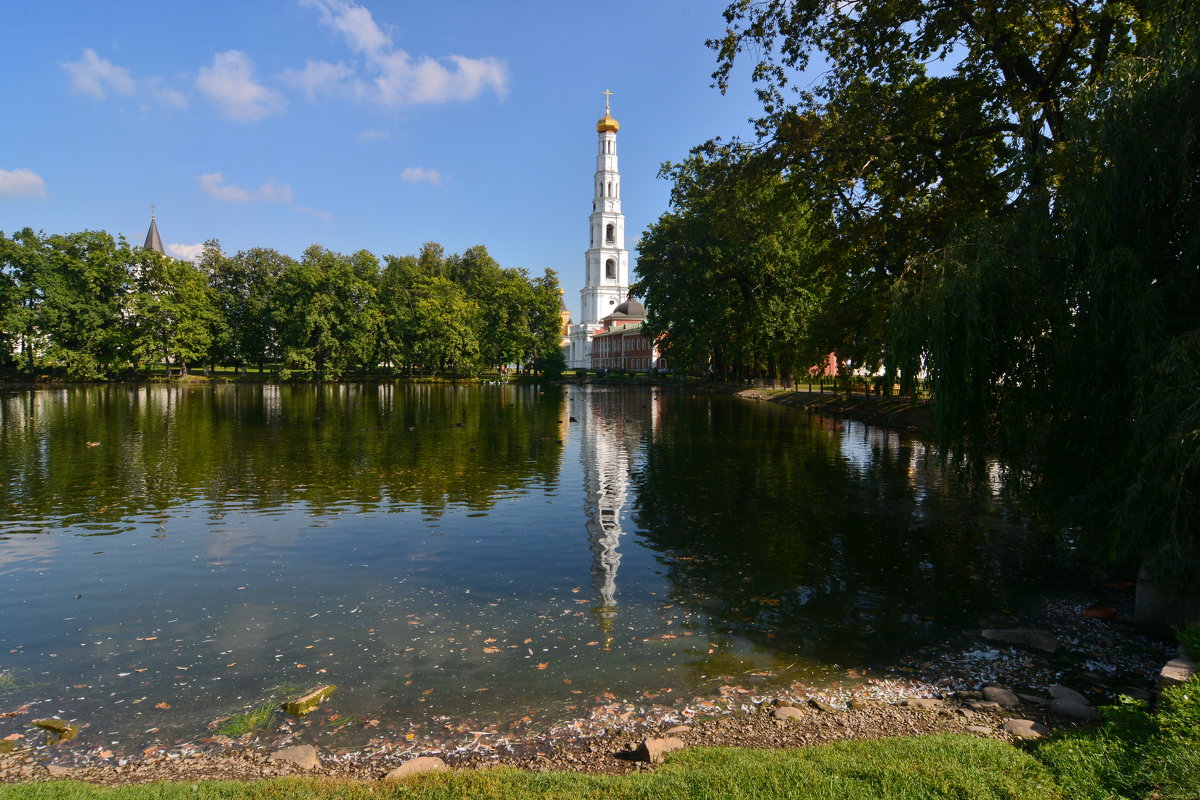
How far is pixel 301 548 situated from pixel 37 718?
20.6ft

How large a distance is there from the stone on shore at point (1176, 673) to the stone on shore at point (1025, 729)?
3.46 feet

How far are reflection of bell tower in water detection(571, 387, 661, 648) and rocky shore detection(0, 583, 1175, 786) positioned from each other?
7.19ft

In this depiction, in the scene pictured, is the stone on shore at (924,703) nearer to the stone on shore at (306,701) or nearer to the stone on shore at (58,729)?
the stone on shore at (306,701)

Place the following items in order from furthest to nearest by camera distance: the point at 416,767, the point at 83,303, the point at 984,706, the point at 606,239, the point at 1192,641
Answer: the point at 606,239 → the point at 83,303 → the point at 984,706 → the point at 1192,641 → the point at 416,767

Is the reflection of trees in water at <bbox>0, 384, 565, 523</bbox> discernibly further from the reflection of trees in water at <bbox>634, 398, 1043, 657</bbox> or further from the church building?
the church building

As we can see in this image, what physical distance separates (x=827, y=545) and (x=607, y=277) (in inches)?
5206

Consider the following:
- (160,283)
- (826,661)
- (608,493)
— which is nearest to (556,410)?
(608,493)

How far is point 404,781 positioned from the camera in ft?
18.5

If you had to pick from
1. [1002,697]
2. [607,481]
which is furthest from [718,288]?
[1002,697]

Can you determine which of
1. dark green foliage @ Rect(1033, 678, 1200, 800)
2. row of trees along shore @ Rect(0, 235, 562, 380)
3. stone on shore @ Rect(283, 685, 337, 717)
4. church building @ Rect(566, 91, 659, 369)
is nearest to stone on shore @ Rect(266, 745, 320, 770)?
stone on shore @ Rect(283, 685, 337, 717)

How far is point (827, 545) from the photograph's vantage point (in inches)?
536

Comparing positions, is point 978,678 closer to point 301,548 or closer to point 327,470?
point 301,548

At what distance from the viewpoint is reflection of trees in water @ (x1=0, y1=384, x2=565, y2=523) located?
684 inches

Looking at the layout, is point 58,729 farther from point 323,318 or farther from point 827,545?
point 323,318
